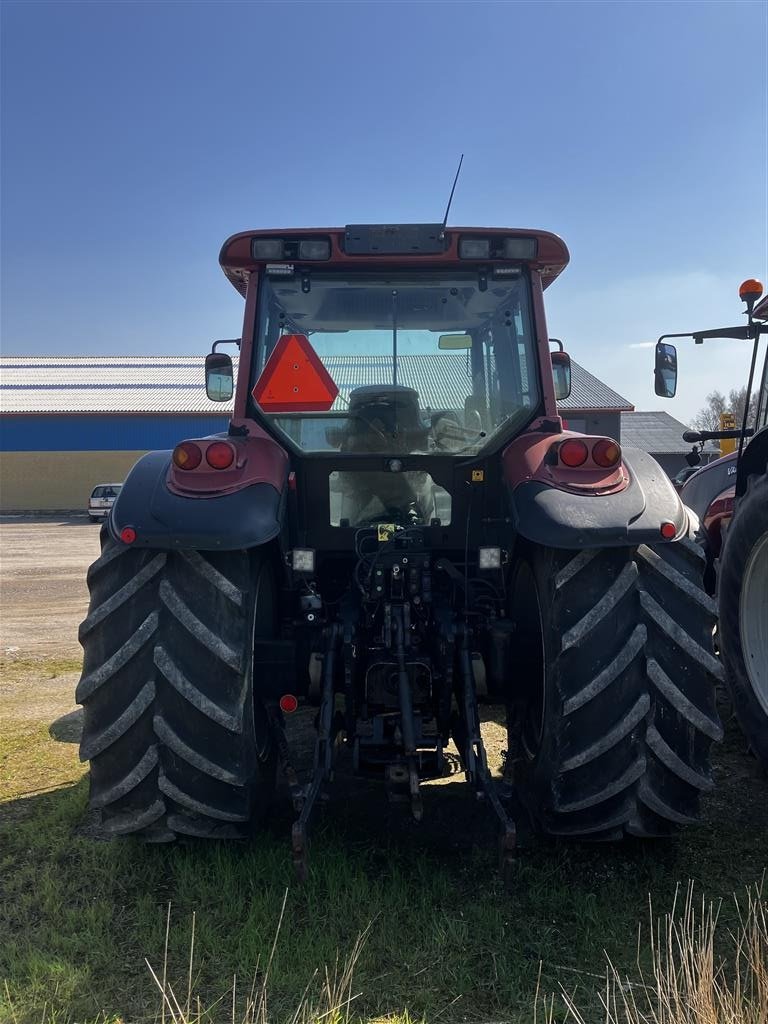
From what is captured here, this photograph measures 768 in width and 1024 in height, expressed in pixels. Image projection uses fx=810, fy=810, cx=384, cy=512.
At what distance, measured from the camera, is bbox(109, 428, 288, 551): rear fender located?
265cm

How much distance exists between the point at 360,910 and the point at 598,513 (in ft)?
5.02

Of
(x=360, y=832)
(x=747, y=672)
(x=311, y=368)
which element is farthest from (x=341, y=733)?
(x=747, y=672)

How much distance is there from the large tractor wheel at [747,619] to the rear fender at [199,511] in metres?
2.04

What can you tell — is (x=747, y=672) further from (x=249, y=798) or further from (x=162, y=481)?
(x=162, y=481)

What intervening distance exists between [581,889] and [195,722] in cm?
145

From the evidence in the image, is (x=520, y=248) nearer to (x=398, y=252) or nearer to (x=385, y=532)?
(x=398, y=252)

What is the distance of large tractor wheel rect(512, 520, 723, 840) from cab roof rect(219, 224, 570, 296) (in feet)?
4.48

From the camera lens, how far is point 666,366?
166 inches

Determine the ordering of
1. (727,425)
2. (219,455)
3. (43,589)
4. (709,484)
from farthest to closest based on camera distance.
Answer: (43,589)
(727,425)
(709,484)
(219,455)

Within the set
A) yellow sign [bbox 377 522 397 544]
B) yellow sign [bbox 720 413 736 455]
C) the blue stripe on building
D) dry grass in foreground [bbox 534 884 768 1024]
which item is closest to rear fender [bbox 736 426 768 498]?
yellow sign [bbox 377 522 397 544]

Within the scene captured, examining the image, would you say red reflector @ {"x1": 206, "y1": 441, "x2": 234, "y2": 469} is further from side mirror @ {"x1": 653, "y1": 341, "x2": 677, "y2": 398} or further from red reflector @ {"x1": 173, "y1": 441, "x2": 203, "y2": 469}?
side mirror @ {"x1": 653, "y1": 341, "x2": 677, "y2": 398}

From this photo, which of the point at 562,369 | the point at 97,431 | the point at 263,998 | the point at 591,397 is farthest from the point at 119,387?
the point at 263,998

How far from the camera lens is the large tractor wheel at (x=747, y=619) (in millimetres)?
3506

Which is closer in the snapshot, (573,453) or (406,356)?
(573,453)
